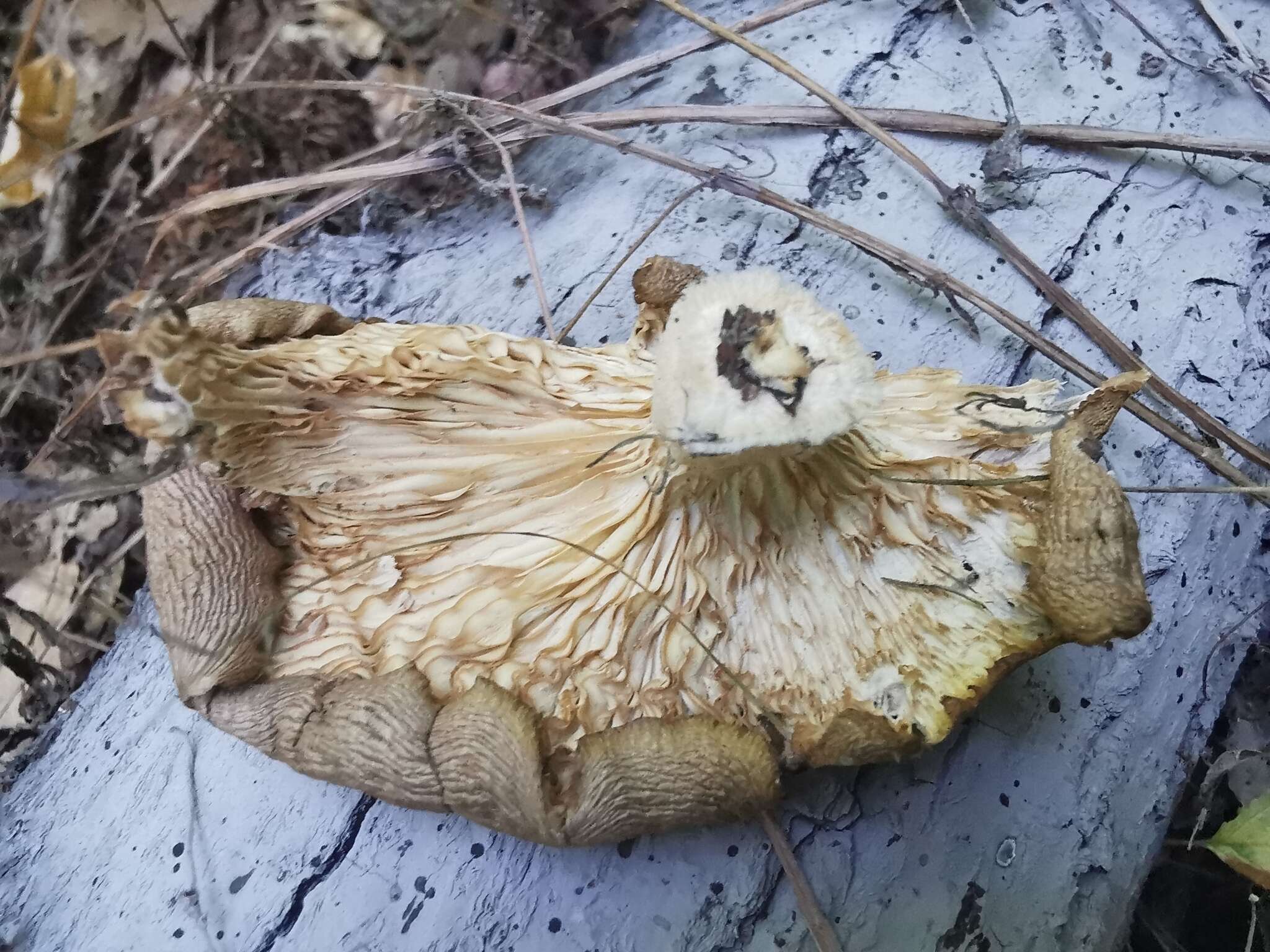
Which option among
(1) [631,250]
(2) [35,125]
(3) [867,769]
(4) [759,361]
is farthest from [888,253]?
(2) [35,125]

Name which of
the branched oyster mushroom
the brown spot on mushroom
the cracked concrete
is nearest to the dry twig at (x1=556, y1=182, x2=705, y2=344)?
the cracked concrete

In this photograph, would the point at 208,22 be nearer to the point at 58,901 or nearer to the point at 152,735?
the point at 152,735

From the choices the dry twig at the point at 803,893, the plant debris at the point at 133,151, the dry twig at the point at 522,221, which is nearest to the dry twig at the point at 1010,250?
the dry twig at the point at 522,221

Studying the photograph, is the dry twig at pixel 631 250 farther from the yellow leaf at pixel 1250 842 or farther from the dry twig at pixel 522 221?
the yellow leaf at pixel 1250 842

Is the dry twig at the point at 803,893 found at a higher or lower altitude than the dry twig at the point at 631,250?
lower

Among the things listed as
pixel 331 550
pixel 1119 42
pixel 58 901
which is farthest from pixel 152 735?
pixel 1119 42

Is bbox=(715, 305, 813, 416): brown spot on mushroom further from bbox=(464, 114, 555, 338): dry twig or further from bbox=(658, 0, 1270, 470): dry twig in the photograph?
bbox=(658, 0, 1270, 470): dry twig

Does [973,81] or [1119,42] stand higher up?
[1119,42]
